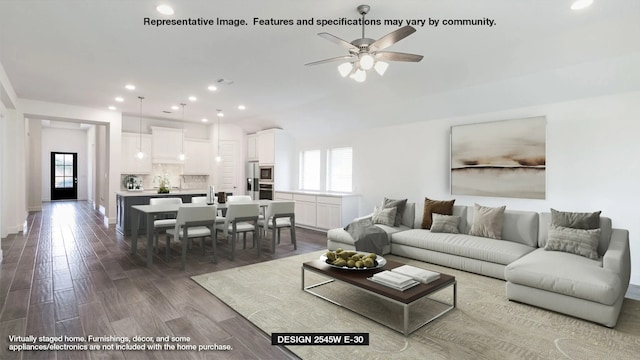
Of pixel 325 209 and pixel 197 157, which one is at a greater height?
pixel 197 157

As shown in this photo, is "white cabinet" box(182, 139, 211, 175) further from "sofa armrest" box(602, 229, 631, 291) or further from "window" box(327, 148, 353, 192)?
"sofa armrest" box(602, 229, 631, 291)

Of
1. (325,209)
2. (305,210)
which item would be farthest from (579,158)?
(305,210)

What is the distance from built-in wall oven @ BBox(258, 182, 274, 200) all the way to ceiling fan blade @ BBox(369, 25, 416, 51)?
6288 mm

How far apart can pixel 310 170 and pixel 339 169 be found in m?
→ 1.03

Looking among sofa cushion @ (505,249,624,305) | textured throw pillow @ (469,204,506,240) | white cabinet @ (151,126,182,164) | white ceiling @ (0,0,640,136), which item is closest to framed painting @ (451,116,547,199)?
white ceiling @ (0,0,640,136)

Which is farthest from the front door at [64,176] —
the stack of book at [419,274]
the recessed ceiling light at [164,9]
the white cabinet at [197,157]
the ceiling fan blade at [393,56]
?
the stack of book at [419,274]

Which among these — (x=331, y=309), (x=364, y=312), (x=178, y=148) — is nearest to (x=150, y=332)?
(x=331, y=309)

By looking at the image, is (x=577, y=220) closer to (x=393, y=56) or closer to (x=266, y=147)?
(x=393, y=56)

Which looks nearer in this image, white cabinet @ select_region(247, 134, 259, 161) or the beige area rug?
the beige area rug

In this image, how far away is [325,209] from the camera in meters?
6.98

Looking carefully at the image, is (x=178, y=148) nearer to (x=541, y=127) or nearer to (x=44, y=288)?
(x=44, y=288)

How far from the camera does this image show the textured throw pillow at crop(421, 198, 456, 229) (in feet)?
16.4

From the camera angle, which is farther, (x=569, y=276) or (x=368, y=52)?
(x=569, y=276)

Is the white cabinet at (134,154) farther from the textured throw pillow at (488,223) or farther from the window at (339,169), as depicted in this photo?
the textured throw pillow at (488,223)
